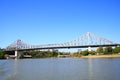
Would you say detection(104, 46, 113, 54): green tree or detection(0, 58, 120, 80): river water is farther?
detection(104, 46, 113, 54): green tree

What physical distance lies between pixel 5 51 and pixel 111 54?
185ft

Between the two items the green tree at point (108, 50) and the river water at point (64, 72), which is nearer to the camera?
the river water at point (64, 72)

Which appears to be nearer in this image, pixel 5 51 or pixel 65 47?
pixel 65 47

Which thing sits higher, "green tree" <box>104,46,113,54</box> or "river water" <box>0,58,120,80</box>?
"green tree" <box>104,46,113,54</box>

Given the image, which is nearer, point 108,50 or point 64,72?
point 64,72

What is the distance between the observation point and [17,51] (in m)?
115

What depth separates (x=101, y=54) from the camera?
95.9 metres

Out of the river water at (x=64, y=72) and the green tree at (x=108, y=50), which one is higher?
the green tree at (x=108, y=50)

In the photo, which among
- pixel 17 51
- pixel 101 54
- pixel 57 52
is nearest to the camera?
pixel 101 54

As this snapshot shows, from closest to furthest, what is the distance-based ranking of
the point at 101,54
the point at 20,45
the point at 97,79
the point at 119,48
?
the point at 97,79 < the point at 119,48 < the point at 101,54 < the point at 20,45

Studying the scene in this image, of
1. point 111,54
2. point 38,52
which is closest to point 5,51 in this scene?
point 38,52

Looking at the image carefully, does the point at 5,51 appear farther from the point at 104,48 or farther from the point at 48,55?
the point at 104,48

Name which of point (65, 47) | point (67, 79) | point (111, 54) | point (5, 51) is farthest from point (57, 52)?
point (67, 79)

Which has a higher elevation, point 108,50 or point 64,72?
point 108,50
